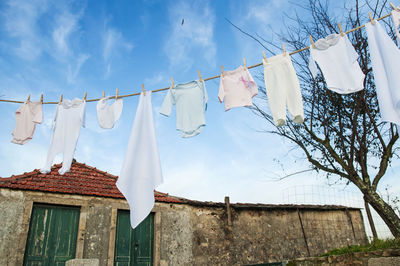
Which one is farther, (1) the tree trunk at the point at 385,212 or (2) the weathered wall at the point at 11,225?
(2) the weathered wall at the point at 11,225

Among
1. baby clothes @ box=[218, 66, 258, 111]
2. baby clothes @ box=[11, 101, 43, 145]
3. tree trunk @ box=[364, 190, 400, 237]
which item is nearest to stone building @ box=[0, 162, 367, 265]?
baby clothes @ box=[11, 101, 43, 145]

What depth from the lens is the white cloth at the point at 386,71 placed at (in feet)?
11.4

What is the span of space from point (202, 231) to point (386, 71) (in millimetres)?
6382

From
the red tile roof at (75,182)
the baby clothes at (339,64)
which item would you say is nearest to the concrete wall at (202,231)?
the red tile roof at (75,182)

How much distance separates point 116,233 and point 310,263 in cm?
452

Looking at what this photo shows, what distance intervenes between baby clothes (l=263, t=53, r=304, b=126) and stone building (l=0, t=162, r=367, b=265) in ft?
15.1

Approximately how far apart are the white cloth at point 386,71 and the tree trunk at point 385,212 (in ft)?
9.40

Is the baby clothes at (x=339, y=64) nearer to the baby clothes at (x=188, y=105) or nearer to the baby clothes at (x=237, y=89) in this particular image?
the baby clothes at (x=237, y=89)

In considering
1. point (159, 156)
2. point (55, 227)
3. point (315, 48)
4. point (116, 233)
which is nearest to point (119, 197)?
point (116, 233)

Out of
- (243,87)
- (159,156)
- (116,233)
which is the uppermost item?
(243,87)

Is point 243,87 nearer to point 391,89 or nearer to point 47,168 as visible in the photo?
point 391,89

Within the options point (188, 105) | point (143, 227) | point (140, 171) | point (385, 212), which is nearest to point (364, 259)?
point (385, 212)

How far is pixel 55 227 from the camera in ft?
24.1

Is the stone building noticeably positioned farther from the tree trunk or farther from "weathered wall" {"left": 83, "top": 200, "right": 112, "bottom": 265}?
the tree trunk
